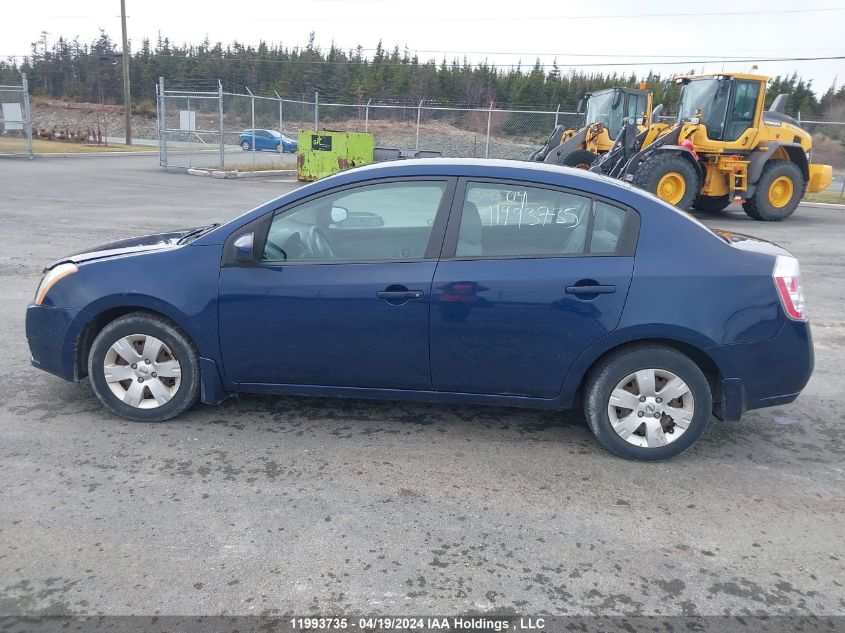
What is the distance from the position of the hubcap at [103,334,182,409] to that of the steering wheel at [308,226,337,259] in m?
1.07

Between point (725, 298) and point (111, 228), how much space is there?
9.91 metres

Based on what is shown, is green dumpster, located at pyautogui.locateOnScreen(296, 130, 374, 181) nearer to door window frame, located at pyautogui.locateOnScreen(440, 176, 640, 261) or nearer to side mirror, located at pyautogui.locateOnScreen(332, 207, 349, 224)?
side mirror, located at pyautogui.locateOnScreen(332, 207, 349, 224)

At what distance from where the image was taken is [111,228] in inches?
426

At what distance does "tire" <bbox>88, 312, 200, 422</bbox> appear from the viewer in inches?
→ 157

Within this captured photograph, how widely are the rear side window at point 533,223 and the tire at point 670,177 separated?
1111 cm

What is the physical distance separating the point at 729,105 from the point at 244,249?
564 inches

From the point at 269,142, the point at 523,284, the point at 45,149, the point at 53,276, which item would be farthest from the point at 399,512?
the point at 269,142

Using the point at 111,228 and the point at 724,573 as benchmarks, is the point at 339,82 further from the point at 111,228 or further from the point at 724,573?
the point at 724,573

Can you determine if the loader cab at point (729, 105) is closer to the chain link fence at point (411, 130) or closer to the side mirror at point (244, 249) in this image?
the chain link fence at point (411, 130)

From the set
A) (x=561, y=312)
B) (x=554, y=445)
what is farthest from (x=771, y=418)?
(x=561, y=312)

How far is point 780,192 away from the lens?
15.8m

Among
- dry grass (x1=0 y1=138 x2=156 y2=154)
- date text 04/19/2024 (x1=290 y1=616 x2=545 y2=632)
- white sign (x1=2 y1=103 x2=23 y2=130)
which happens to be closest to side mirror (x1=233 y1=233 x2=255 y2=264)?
date text 04/19/2024 (x1=290 y1=616 x2=545 y2=632)

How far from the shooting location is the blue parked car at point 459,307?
144 inches

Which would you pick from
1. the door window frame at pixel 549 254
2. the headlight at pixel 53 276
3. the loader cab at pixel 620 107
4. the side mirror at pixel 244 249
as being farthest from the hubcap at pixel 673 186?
the headlight at pixel 53 276
